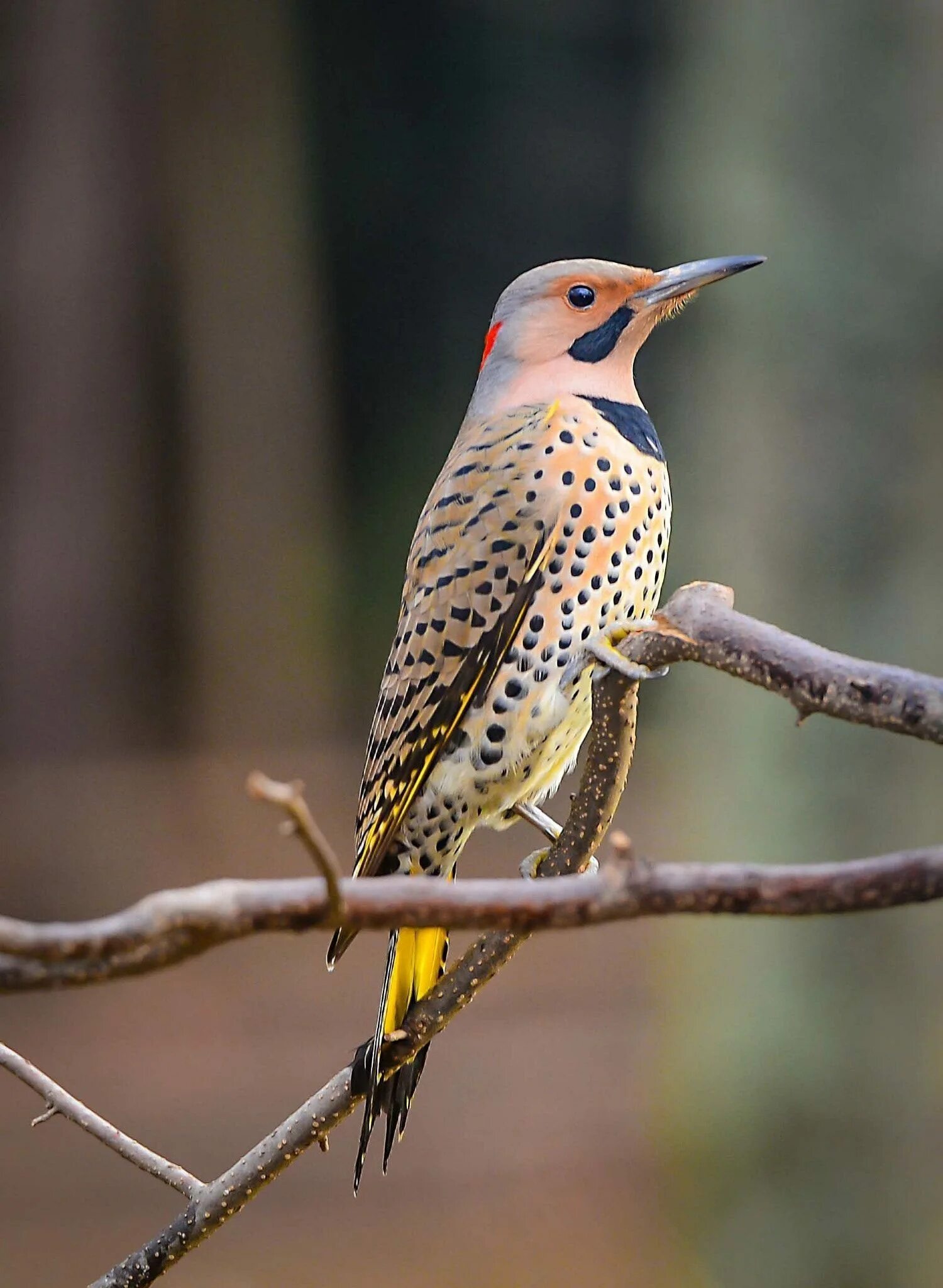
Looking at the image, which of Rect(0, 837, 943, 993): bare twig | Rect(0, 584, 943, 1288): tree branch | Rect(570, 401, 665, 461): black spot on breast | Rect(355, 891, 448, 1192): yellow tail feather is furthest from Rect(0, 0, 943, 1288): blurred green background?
Rect(0, 837, 943, 993): bare twig

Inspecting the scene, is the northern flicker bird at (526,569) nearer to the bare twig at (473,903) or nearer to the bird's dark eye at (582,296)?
the bird's dark eye at (582,296)

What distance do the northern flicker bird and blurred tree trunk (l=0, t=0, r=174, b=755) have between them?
4.12 meters

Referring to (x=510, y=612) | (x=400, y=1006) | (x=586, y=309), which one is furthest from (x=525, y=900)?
(x=586, y=309)

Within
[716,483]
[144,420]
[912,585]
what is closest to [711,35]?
[716,483]

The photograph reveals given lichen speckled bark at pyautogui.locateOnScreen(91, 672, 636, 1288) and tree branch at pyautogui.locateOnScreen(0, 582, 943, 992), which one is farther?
lichen speckled bark at pyautogui.locateOnScreen(91, 672, 636, 1288)

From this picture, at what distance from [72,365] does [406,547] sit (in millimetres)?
1449

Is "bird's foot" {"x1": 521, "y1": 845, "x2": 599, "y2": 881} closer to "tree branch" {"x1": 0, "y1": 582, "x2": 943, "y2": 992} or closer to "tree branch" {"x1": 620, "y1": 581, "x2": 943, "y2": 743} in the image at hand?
"tree branch" {"x1": 620, "y1": 581, "x2": 943, "y2": 743}

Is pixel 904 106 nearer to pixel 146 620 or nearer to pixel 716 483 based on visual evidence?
pixel 716 483

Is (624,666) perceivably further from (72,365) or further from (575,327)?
(72,365)

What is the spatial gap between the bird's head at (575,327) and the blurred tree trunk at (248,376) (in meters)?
4.01

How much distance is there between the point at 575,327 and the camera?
1843 mm

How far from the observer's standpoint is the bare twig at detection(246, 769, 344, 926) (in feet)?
2.38

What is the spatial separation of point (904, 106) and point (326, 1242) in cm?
359

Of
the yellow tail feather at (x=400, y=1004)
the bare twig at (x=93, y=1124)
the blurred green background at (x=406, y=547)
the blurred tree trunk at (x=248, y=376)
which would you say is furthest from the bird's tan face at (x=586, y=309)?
the blurred tree trunk at (x=248, y=376)
